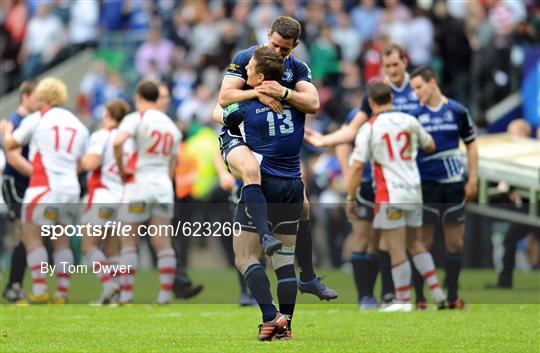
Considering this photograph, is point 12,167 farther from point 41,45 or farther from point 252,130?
point 41,45

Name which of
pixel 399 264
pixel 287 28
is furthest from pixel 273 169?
pixel 399 264

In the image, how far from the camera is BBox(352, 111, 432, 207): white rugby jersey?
46.9 ft

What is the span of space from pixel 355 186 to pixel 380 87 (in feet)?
3.53

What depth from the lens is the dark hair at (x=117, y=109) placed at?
631 inches

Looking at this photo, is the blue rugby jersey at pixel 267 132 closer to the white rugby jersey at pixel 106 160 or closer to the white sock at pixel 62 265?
the white sock at pixel 62 265

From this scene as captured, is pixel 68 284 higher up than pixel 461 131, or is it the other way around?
pixel 461 131

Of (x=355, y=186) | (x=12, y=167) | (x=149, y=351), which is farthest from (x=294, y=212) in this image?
(x=12, y=167)

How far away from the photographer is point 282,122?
10852 mm

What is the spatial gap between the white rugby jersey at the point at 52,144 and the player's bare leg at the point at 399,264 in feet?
11.9

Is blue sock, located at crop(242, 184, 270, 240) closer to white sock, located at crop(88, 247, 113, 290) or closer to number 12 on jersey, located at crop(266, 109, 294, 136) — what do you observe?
number 12 on jersey, located at crop(266, 109, 294, 136)

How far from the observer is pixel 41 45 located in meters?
28.5

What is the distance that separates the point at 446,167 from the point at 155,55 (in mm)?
12685

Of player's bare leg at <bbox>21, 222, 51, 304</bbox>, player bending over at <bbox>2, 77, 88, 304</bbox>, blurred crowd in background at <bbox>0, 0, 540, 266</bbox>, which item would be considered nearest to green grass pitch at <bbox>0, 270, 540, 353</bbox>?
player's bare leg at <bbox>21, 222, 51, 304</bbox>

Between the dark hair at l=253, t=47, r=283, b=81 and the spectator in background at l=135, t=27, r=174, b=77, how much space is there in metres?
16.1
